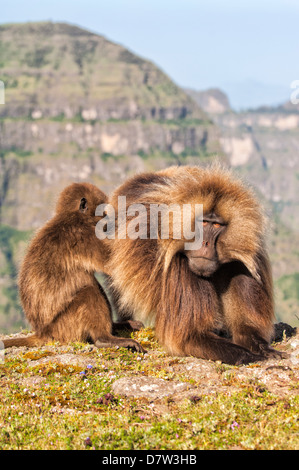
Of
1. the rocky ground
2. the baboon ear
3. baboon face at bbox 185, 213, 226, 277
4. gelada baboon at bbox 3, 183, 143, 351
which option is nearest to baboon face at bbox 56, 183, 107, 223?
the baboon ear

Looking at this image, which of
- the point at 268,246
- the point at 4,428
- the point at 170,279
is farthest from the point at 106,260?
the point at 4,428

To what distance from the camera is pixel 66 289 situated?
745cm

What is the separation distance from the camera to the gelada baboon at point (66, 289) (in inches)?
290

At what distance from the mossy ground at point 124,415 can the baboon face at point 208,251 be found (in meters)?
1.01

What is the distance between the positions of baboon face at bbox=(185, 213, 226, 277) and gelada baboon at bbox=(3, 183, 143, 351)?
147 centimetres

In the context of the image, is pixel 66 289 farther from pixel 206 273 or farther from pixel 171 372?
pixel 206 273

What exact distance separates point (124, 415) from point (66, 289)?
2655 mm

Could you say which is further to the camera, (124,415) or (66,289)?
(66,289)

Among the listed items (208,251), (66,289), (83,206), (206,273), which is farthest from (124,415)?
(83,206)

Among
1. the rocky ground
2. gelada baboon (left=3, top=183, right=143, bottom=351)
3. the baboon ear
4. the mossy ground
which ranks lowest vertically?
the mossy ground

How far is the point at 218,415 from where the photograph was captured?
16.2 feet

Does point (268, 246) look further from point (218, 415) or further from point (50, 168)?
point (50, 168)

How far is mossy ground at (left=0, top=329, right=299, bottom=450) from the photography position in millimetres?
4559

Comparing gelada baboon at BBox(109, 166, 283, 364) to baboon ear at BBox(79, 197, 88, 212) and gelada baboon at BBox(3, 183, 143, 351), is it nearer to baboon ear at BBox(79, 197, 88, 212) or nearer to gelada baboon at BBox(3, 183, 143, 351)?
gelada baboon at BBox(3, 183, 143, 351)
